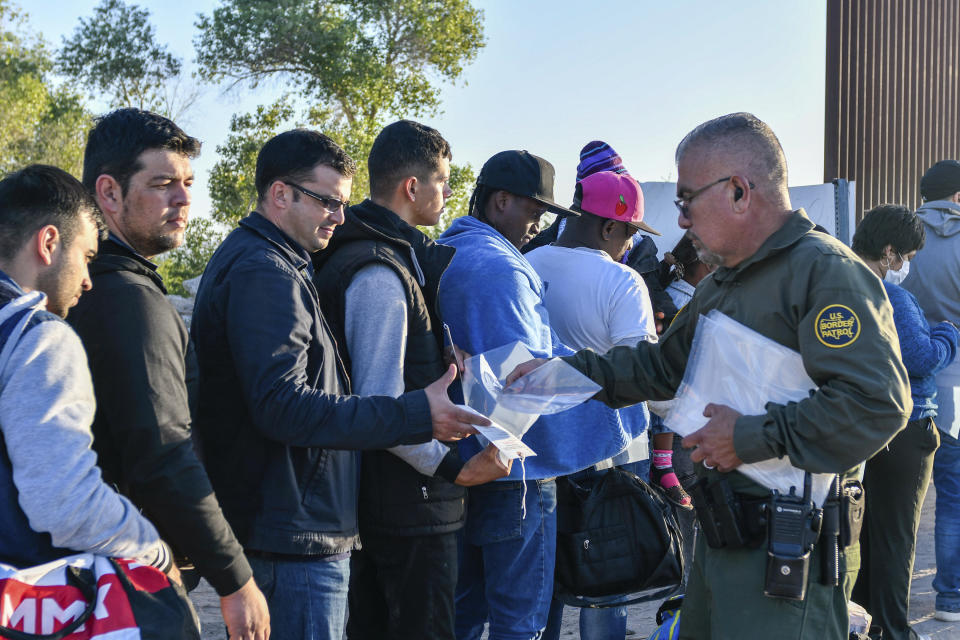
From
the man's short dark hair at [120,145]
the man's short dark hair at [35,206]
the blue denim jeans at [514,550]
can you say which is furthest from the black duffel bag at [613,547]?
the man's short dark hair at [35,206]

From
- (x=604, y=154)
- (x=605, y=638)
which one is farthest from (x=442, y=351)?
(x=604, y=154)

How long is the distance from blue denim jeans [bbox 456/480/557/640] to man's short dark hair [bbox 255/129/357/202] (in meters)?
1.23

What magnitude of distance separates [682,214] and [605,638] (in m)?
1.87

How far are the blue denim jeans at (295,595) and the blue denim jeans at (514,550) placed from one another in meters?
0.83

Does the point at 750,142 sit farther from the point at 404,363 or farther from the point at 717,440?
the point at 404,363

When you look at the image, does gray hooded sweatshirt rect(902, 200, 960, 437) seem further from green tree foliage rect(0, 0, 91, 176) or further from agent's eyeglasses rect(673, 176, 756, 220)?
green tree foliage rect(0, 0, 91, 176)

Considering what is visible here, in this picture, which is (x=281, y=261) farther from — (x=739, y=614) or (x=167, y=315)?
(x=739, y=614)

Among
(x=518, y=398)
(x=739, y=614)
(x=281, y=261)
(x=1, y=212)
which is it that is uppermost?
(x=1, y=212)

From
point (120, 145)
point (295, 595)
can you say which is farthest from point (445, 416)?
point (120, 145)

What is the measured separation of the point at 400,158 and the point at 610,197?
96 cm

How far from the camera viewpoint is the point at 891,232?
166 inches

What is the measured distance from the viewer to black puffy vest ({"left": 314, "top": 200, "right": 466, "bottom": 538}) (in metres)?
2.83

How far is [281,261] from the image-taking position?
99.2 inches

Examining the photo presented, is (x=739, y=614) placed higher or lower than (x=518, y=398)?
lower
